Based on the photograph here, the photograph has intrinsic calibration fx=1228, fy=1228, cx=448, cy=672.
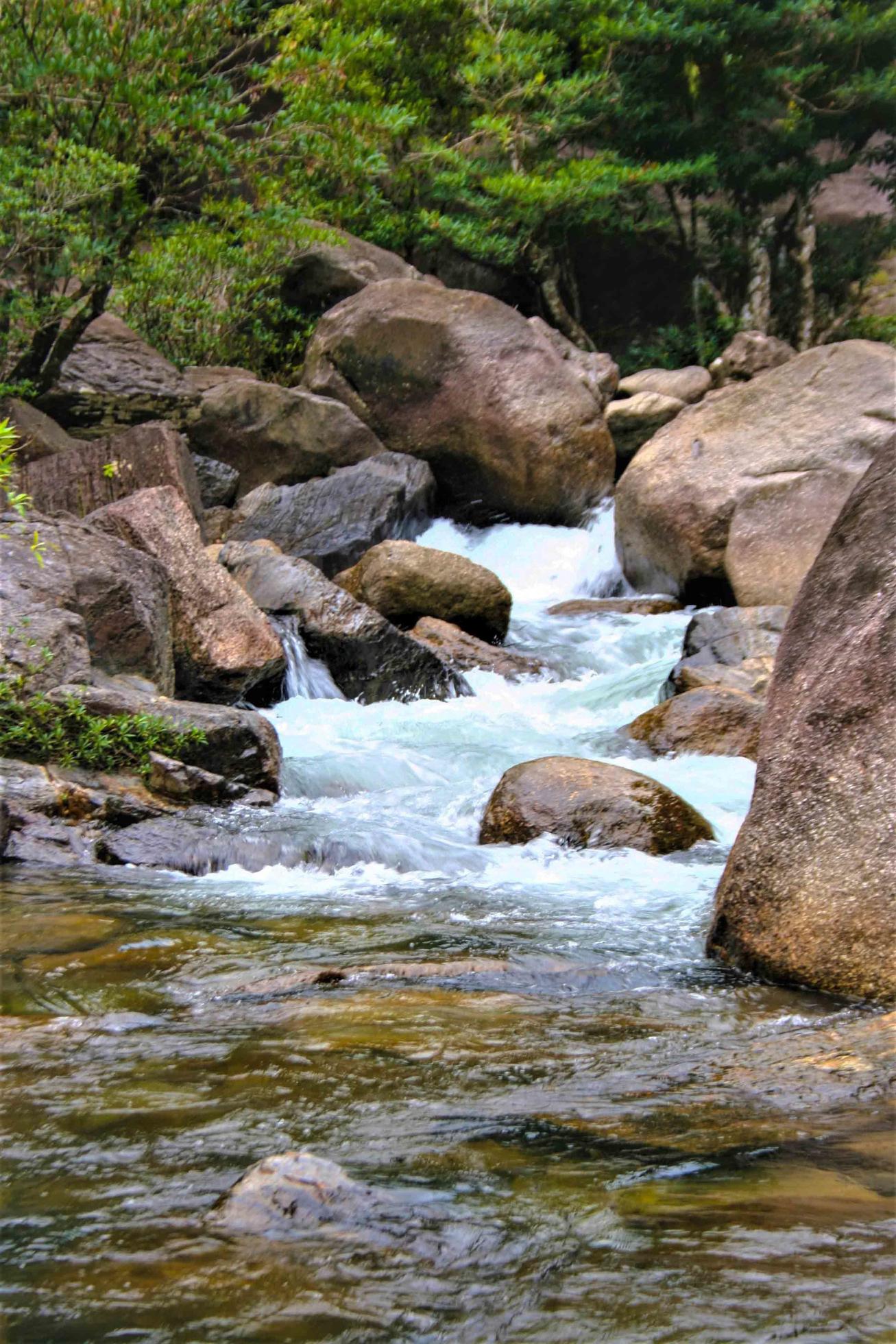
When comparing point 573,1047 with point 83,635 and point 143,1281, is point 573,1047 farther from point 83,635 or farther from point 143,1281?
point 83,635

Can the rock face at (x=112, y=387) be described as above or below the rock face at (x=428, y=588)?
above

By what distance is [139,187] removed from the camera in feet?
40.1

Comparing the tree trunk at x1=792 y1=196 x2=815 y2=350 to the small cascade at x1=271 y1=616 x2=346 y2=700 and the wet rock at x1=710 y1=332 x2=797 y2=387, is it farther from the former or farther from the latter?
the small cascade at x1=271 y1=616 x2=346 y2=700

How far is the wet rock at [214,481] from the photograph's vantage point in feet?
45.2

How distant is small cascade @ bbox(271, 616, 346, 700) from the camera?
379 inches

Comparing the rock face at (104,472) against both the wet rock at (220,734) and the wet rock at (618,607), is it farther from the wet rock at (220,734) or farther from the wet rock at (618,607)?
the wet rock at (618,607)

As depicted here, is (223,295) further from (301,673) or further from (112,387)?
(301,673)

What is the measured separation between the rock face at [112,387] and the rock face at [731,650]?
7.13 metres

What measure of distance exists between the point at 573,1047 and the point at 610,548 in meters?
11.9

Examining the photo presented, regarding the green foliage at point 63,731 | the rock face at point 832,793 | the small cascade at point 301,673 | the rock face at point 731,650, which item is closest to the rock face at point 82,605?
the green foliage at point 63,731

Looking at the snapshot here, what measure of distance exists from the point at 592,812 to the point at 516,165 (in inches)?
563

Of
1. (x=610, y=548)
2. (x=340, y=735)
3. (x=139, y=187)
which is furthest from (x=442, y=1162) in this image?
(x=610, y=548)

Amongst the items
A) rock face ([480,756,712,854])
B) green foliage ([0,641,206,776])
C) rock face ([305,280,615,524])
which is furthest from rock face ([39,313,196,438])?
rock face ([480,756,712,854])

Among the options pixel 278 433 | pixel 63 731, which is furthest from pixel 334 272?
pixel 63 731
